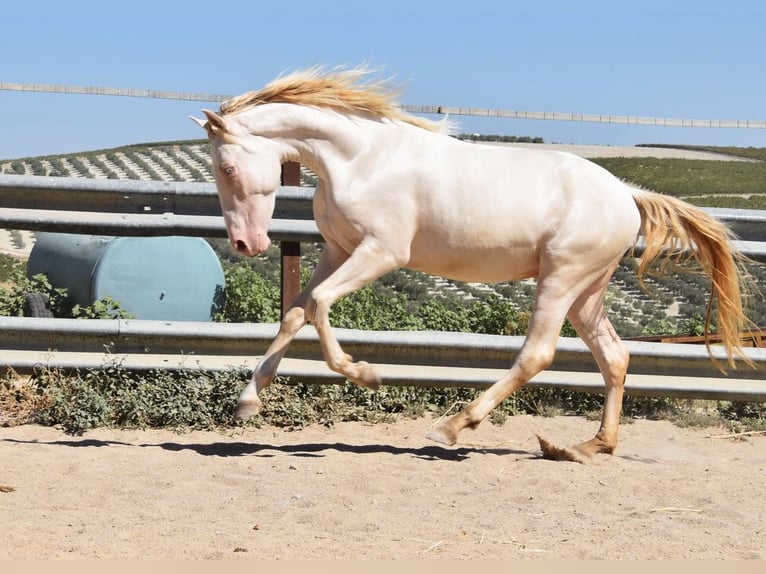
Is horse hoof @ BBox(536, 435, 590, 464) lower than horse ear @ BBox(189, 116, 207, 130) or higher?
lower

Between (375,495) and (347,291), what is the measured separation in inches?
41.1

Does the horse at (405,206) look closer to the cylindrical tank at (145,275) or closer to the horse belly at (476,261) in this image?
the horse belly at (476,261)

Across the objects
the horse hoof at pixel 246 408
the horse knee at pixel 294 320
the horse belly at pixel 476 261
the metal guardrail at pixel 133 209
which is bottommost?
the horse hoof at pixel 246 408

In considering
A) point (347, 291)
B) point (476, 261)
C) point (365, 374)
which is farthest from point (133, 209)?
point (476, 261)

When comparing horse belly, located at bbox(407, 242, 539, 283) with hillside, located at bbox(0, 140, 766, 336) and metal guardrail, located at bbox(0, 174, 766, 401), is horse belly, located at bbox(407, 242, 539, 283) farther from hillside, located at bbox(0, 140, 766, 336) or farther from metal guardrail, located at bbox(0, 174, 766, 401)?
hillside, located at bbox(0, 140, 766, 336)

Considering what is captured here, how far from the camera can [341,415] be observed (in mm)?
6504

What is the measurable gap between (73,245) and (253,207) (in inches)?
152

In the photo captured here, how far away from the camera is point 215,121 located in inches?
208

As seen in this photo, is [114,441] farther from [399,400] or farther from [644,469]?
[644,469]

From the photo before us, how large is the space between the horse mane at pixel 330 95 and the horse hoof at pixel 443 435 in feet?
5.21

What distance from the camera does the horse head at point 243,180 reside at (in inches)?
210

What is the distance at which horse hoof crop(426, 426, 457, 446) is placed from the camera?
17.4 ft

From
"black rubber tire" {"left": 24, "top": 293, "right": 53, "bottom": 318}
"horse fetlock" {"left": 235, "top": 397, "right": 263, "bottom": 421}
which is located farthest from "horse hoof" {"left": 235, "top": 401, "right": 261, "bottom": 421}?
"black rubber tire" {"left": 24, "top": 293, "right": 53, "bottom": 318}

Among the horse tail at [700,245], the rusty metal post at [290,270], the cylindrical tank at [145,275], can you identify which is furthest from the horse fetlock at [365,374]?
the cylindrical tank at [145,275]
